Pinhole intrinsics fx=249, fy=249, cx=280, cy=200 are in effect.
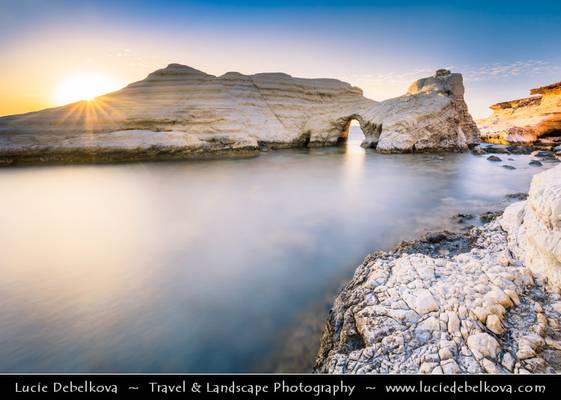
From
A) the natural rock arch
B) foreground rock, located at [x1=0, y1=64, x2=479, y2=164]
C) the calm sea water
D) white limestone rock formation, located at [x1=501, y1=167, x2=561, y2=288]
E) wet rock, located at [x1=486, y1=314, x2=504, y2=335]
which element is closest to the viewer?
wet rock, located at [x1=486, y1=314, x2=504, y2=335]

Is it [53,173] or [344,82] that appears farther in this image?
[344,82]

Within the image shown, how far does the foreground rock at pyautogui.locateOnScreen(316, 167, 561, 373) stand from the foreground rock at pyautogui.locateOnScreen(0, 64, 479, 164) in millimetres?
13155

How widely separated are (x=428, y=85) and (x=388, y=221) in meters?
16.7

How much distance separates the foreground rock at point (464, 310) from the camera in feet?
4.67

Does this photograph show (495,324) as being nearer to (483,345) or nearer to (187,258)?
(483,345)

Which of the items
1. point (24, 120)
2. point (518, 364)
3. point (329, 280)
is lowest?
point (329, 280)

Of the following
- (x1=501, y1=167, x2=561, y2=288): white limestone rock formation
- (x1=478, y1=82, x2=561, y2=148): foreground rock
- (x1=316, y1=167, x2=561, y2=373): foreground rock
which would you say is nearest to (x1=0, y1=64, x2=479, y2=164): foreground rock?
(x1=478, y1=82, x2=561, y2=148): foreground rock

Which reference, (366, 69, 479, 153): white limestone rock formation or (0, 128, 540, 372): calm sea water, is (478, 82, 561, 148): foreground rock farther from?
(0, 128, 540, 372): calm sea water

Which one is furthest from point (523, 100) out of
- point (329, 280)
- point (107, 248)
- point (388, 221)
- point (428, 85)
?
point (107, 248)

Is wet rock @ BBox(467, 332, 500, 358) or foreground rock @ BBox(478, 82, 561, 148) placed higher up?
foreground rock @ BBox(478, 82, 561, 148)

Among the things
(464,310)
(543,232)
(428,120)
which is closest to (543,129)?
(428,120)

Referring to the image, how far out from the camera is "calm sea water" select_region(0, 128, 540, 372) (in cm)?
236
